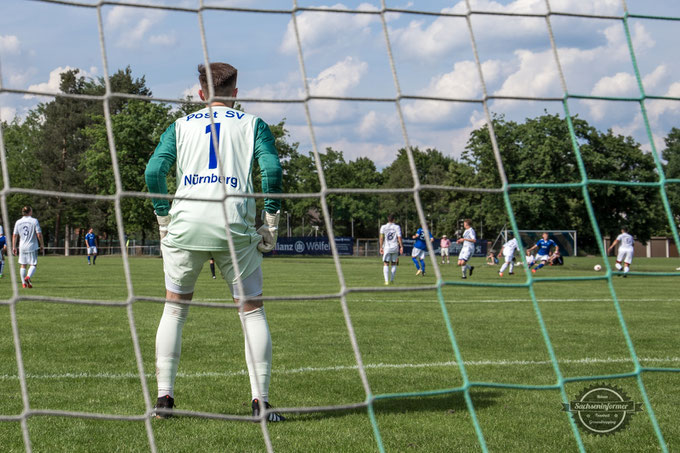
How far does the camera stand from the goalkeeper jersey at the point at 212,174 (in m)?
3.54

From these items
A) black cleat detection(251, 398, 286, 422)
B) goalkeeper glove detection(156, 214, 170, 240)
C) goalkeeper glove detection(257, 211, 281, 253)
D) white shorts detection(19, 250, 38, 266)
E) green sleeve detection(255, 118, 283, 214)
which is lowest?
black cleat detection(251, 398, 286, 422)

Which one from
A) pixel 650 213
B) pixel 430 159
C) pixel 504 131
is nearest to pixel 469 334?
pixel 504 131

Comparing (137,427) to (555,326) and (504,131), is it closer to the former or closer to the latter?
(555,326)

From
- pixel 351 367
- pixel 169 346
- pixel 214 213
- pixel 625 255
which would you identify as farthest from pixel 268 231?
pixel 625 255

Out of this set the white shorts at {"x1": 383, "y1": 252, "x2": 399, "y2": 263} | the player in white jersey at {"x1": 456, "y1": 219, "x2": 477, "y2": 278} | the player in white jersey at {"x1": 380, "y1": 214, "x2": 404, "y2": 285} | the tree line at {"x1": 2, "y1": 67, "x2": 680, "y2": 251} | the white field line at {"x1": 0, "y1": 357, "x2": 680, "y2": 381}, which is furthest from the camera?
the tree line at {"x1": 2, "y1": 67, "x2": 680, "y2": 251}

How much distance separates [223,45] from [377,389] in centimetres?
251

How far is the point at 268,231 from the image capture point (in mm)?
3715

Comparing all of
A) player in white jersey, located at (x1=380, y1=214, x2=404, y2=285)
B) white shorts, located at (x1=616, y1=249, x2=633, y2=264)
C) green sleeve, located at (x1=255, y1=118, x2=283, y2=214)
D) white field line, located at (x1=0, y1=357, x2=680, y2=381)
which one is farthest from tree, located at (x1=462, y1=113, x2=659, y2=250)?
green sleeve, located at (x1=255, y1=118, x2=283, y2=214)

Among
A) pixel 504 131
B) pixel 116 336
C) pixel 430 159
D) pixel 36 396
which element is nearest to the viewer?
pixel 36 396

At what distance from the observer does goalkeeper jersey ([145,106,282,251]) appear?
3.54 m

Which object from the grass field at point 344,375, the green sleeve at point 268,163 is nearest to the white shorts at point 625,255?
the grass field at point 344,375

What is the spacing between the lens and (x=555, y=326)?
27.4ft

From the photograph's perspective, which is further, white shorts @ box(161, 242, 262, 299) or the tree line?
the tree line

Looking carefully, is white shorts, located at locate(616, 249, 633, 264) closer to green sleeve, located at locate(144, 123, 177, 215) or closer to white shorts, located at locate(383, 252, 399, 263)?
white shorts, located at locate(383, 252, 399, 263)
